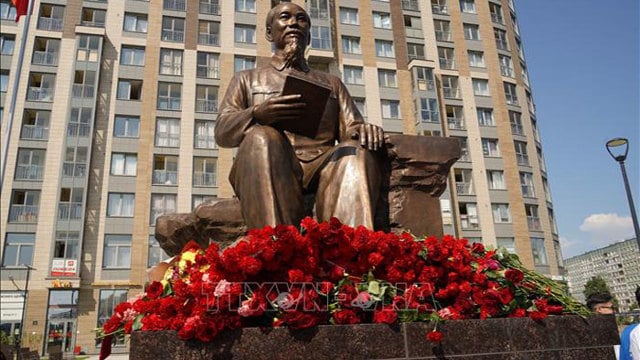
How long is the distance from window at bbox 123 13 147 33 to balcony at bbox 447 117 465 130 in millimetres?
23177

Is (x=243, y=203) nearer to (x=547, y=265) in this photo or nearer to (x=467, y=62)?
(x=547, y=265)

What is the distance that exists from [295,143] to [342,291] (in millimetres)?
2419

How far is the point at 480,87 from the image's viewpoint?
1603 inches

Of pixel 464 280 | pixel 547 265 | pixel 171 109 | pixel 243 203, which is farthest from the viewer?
pixel 547 265

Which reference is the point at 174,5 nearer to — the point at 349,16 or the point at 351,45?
the point at 349,16

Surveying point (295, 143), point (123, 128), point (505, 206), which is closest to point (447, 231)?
point (505, 206)

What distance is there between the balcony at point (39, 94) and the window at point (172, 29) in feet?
27.1

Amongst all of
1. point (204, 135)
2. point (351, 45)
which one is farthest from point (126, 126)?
point (351, 45)

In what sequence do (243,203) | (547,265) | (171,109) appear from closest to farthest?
(243,203)
(171,109)
(547,265)

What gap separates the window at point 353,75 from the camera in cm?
3766

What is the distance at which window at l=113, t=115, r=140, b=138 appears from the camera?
33156mm

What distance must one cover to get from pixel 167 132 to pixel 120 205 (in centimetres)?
568

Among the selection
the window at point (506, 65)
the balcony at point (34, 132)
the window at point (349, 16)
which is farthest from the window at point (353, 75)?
the balcony at point (34, 132)

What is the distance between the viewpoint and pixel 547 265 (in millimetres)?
36875
